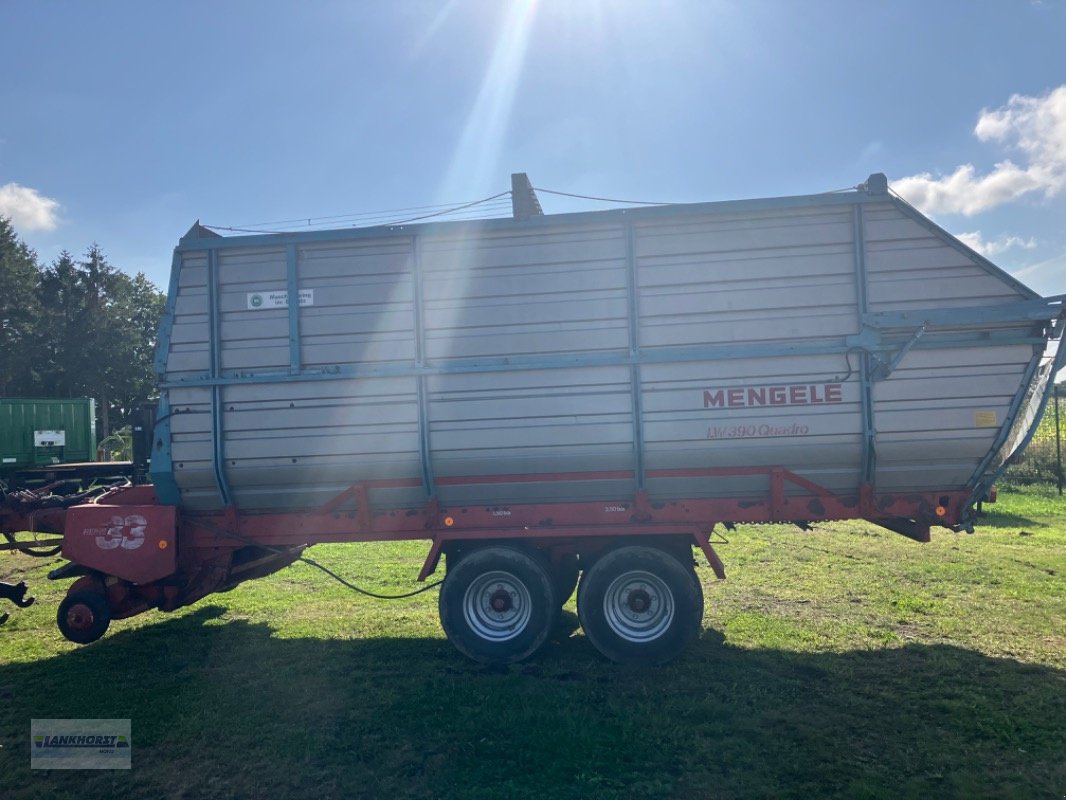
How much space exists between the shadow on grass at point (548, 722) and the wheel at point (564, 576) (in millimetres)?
531

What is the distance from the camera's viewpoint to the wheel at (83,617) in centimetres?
675

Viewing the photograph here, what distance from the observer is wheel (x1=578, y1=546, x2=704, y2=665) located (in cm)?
625

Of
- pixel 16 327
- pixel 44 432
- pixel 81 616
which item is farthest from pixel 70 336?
pixel 81 616

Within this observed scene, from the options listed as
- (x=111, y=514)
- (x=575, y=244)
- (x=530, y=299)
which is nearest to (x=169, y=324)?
(x=111, y=514)

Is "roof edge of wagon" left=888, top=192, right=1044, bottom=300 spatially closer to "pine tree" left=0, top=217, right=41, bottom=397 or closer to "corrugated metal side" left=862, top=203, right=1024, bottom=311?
"corrugated metal side" left=862, top=203, right=1024, bottom=311

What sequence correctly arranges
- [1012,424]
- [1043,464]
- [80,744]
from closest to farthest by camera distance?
[80,744] → [1012,424] → [1043,464]

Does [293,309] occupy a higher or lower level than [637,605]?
higher

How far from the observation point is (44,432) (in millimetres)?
22078

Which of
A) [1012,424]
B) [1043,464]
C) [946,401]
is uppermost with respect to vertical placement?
[946,401]

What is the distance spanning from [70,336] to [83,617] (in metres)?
41.0

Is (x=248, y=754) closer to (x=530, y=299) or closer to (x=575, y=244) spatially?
(x=530, y=299)

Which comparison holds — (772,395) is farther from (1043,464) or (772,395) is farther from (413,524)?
(1043,464)

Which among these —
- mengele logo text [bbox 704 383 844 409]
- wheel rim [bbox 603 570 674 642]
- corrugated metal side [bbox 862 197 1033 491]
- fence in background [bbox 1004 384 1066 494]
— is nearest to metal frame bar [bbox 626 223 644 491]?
mengele logo text [bbox 704 383 844 409]

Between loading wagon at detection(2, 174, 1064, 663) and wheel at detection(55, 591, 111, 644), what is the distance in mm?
21
